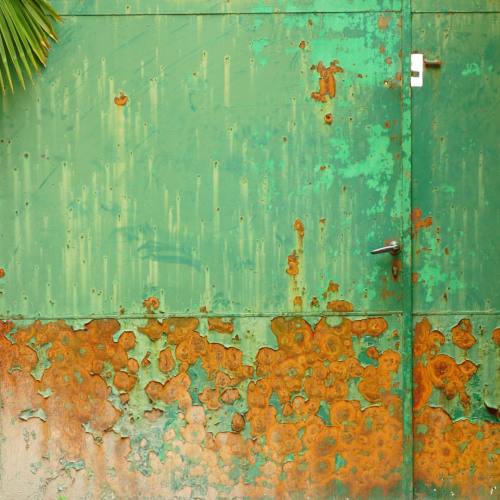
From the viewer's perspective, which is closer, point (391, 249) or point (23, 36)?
point (23, 36)

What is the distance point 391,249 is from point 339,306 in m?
0.33

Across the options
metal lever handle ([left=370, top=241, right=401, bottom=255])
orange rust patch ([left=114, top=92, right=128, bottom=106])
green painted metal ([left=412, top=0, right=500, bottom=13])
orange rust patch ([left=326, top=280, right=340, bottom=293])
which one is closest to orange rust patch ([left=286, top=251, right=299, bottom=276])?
orange rust patch ([left=326, top=280, right=340, bottom=293])

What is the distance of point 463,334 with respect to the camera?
367cm

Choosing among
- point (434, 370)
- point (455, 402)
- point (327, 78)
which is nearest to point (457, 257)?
point (434, 370)

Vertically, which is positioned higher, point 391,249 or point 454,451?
point 391,249

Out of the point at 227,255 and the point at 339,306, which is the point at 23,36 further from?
the point at 339,306

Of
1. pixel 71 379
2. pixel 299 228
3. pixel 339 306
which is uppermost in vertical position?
pixel 299 228

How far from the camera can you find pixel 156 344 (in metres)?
3.66

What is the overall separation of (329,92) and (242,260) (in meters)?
0.80

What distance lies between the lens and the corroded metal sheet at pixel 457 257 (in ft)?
11.9

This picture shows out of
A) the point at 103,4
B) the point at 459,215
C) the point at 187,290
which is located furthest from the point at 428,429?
the point at 103,4

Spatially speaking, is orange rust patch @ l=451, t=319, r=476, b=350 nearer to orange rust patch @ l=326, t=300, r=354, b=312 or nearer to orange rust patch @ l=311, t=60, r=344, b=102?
orange rust patch @ l=326, t=300, r=354, b=312

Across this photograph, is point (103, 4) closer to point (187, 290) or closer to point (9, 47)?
point (9, 47)

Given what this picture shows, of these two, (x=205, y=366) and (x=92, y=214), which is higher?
(x=92, y=214)
